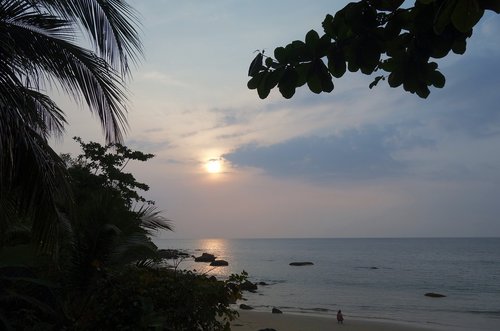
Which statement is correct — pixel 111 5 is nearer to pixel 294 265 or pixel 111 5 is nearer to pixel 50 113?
pixel 50 113

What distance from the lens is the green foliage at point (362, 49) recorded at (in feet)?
6.17

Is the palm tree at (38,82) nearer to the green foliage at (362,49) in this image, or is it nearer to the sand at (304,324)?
the green foliage at (362,49)

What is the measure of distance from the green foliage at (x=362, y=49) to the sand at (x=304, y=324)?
17.1 m

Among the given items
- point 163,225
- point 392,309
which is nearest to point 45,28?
point 163,225

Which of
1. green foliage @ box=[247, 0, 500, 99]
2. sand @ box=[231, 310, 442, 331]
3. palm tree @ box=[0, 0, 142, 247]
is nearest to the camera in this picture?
green foliage @ box=[247, 0, 500, 99]

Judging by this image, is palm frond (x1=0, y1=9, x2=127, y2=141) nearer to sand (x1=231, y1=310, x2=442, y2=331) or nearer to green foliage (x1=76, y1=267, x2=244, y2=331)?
green foliage (x1=76, y1=267, x2=244, y2=331)

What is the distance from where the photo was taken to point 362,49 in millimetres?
1955

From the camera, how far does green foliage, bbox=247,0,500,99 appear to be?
1.88m

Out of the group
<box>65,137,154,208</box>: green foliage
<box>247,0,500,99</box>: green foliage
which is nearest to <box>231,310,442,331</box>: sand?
<box>65,137,154,208</box>: green foliage

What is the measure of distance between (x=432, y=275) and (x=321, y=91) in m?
61.0

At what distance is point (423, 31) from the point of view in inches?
74.7

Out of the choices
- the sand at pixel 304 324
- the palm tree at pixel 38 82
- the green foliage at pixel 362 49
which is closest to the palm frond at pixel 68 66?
the palm tree at pixel 38 82

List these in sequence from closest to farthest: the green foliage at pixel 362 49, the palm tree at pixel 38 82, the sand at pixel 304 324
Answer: the green foliage at pixel 362 49 < the palm tree at pixel 38 82 < the sand at pixel 304 324

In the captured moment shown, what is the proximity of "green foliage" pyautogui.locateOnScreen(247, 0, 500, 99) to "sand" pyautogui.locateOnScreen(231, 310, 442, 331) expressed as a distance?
17.1 metres
